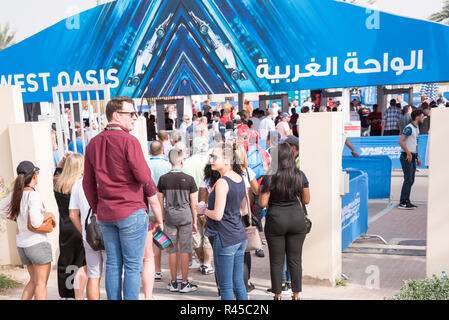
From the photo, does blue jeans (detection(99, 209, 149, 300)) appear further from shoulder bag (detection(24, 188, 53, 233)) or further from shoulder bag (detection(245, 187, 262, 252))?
shoulder bag (detection(245, 187, 262, 252))

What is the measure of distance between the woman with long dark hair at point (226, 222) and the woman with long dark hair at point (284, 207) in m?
0.43

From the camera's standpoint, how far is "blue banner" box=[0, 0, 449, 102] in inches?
382

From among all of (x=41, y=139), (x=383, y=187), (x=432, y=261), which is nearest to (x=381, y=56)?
(x=383, y=187)

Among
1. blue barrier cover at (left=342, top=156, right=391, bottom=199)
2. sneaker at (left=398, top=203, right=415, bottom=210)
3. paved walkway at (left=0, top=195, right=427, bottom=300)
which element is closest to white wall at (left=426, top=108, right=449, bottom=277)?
paved walkway at (left=0, top=195, right=427, bottom=300)

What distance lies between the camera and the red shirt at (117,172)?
3.50m

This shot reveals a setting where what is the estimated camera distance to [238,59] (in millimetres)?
11289

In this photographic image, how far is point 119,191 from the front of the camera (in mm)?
3541

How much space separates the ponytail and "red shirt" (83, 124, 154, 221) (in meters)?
1.03

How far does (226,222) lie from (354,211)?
308cm

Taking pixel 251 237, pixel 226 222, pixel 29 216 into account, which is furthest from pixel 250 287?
pixel 29 216

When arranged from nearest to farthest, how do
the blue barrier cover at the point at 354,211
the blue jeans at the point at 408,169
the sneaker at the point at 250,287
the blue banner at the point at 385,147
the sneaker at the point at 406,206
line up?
1. the sneaker at the point at 250,287
2. the blue barrier cover at the point at 354,211
3. the blue jeans at the point at 408,169
4. the sneaker at the point at 406,206
5. the blue banner at the point at 385,147

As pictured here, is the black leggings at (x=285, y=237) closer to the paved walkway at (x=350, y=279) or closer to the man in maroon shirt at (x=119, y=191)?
the paved walkway at (x=350, y=279)

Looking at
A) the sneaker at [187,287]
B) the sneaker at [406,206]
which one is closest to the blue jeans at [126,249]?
the sneaker at [187,287]
